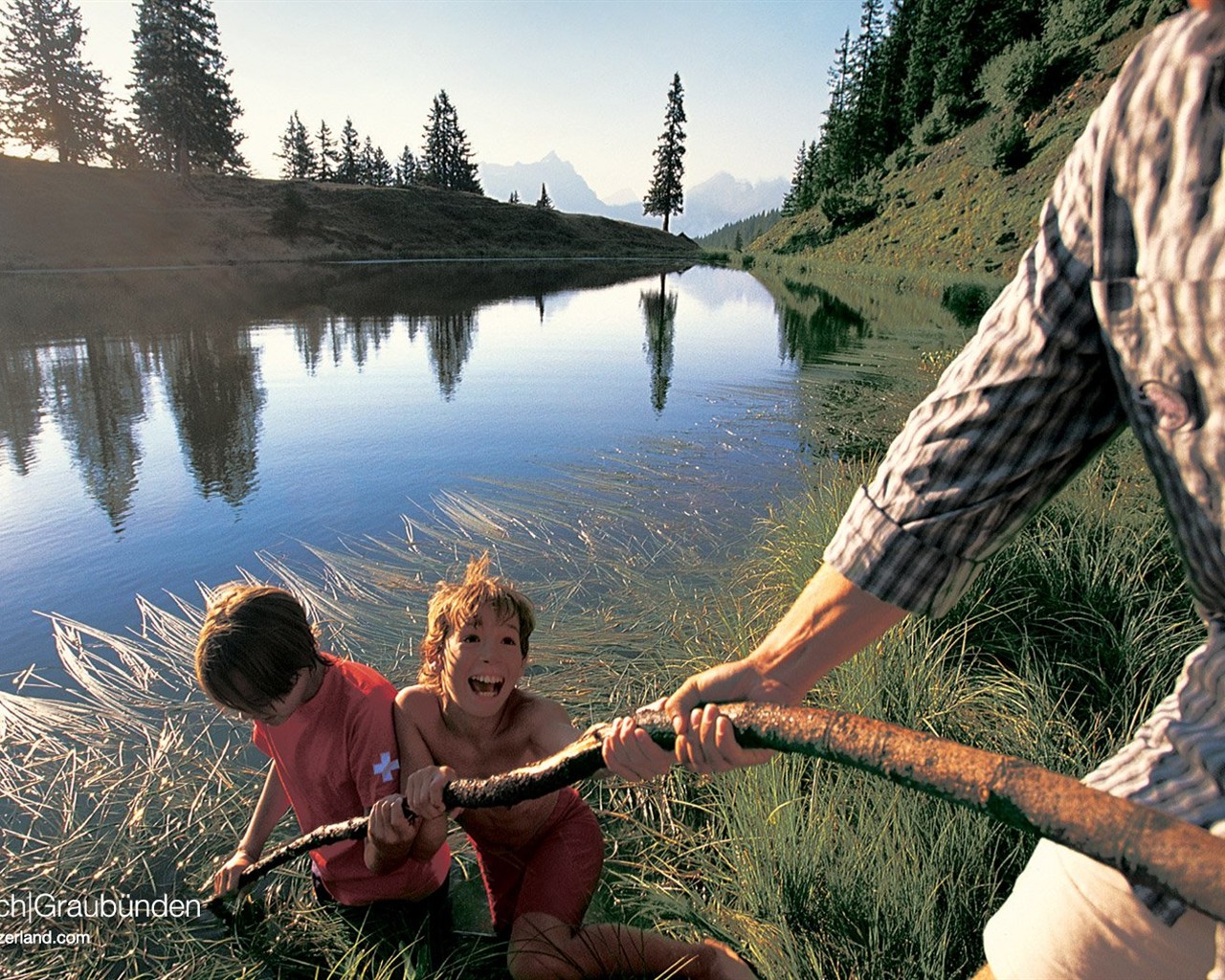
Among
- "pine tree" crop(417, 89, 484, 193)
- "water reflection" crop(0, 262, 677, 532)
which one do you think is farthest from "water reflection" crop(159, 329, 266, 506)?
"pine tree" crop(417, 89, 484, 193)

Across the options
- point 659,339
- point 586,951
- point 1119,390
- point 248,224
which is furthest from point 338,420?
point 248,224

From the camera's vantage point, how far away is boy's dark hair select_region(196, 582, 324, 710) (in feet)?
6.61

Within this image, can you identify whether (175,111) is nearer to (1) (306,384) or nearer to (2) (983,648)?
(1) (306,384)

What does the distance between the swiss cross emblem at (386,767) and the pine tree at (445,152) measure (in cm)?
7712

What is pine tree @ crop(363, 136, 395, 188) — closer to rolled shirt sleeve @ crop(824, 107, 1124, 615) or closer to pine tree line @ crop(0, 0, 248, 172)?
pine tree line @ crop(0, 0, 248, 172)

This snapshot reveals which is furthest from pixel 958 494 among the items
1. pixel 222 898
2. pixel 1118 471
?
pixel 1118 471

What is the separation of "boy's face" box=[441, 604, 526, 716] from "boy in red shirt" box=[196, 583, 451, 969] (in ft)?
0.81

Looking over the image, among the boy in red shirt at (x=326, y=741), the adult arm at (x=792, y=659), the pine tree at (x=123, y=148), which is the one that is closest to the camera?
the adult arm at (x=792, y=659)

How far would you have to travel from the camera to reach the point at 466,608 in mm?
2098

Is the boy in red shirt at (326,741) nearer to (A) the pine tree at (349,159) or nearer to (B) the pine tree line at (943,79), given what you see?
(B) the pine tree line at (943,79)

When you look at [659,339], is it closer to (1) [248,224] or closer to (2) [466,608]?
(2) [466,608]

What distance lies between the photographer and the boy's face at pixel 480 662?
2096 mm

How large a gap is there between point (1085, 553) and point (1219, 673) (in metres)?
Answer: 3.16

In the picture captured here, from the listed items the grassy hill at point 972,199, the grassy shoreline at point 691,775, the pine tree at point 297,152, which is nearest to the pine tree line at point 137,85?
the pine tree at point 297,152
